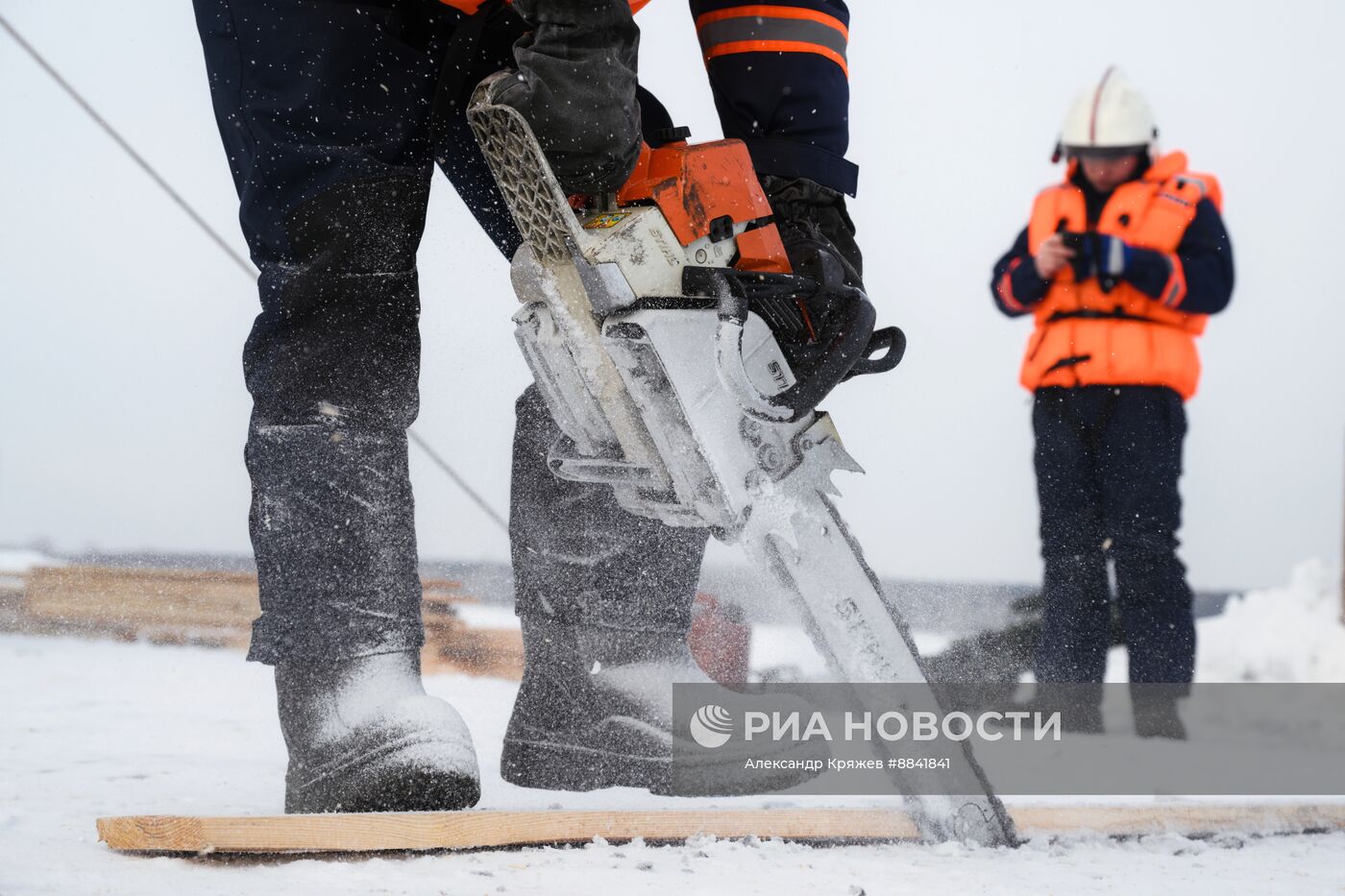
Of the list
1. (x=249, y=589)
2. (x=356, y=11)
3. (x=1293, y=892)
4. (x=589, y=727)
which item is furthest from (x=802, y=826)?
(x=249, y=589)

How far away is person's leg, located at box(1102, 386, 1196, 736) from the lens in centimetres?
214

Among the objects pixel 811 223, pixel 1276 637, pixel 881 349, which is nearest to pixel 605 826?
pixel 881 349

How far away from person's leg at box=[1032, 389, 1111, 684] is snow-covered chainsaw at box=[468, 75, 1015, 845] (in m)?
1.36

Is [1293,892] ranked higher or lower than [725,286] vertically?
lower

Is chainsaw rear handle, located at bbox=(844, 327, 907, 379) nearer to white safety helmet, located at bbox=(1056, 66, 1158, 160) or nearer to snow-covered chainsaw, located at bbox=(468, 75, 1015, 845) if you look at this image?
snow-covered chainsaw, located at bbox=(468, 75, 1015, 845)

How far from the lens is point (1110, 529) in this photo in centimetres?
226

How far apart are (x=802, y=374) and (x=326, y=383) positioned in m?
0.45

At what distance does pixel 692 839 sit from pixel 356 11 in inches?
32.9

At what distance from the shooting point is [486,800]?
1.13 meters

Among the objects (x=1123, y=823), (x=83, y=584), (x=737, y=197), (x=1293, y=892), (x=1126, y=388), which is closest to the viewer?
(x=1293, y=892)

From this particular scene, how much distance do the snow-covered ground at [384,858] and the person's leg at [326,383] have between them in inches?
6.5

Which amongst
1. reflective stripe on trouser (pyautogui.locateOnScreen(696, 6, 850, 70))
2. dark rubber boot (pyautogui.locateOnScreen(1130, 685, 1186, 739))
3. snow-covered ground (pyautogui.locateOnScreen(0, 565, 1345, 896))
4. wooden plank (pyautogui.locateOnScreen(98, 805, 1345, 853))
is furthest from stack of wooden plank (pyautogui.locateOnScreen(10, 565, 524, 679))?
reflective stripe on trouser (pyautogui.locateOnScreen(696, 6, 850, 70))

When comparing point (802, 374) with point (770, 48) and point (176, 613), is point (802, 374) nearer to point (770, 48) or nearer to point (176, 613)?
point (770, 48)

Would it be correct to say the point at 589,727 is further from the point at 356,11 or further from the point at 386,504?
the point at 356,11
